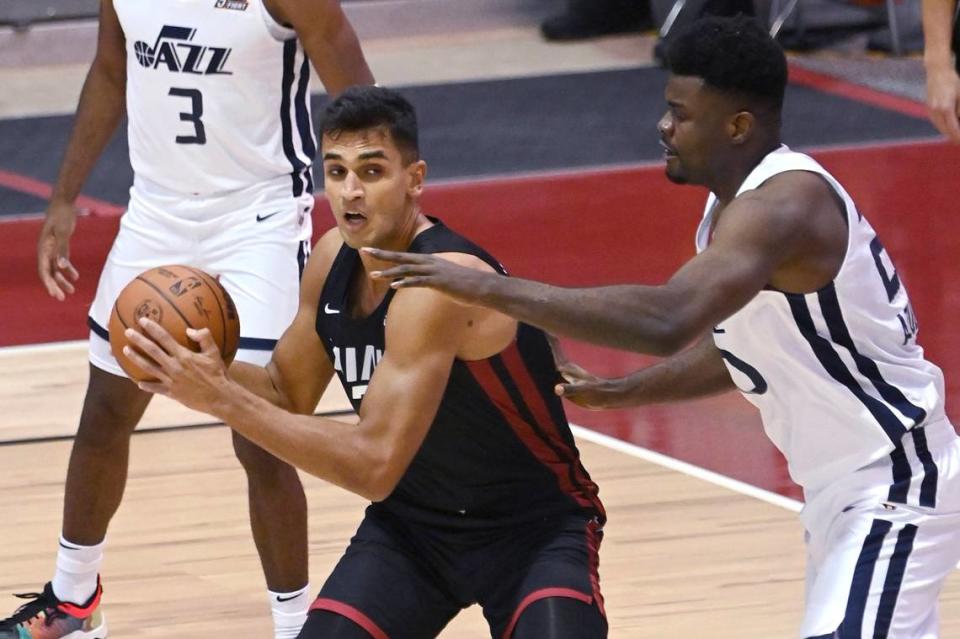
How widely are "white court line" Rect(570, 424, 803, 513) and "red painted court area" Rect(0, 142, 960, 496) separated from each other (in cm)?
5

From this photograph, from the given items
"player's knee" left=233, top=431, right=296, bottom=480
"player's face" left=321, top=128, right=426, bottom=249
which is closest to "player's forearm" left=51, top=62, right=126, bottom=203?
"player's knee" left=233, top=431, right=296, bottom=480

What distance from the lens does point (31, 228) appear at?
28.7ft

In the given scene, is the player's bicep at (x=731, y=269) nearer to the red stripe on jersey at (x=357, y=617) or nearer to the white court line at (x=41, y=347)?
the red stripe on jersey at (x=357, y=617)

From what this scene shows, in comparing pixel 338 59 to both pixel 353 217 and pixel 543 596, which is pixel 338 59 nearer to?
pixel 353 217

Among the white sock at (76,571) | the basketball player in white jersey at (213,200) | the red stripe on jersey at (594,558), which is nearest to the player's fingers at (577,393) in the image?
the red stripe on jersey at (594,558)

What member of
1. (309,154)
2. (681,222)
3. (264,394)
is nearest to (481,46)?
(681,222)

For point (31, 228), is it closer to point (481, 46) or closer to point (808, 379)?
point (481, 46)

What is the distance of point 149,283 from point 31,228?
539 cm

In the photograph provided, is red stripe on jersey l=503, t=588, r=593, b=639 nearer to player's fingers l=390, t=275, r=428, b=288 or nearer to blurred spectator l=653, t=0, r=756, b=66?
player's fingers l=390, t=275, r=428, b=288

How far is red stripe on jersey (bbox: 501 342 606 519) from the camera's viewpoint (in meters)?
3.70

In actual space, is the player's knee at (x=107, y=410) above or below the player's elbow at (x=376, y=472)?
below

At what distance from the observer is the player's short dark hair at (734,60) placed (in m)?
3.35

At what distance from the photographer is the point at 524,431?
12.3ft

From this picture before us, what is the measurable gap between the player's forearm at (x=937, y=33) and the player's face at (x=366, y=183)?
6.74ft
